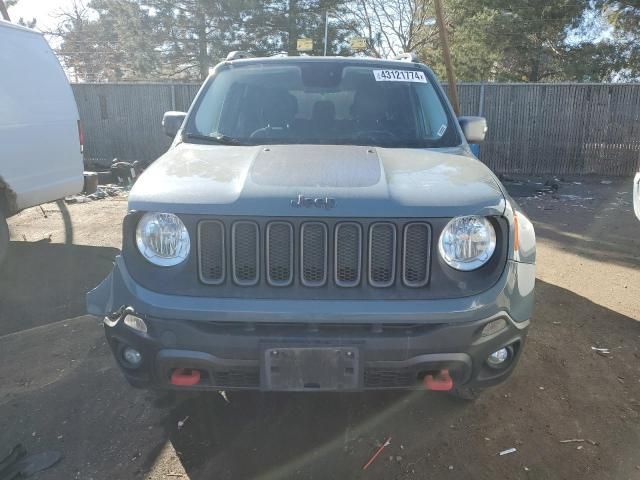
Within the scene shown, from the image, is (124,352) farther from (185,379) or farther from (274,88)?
(274,88)

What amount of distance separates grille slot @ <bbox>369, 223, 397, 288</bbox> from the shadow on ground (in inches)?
130

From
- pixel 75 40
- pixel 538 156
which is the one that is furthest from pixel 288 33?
pixel 75 40

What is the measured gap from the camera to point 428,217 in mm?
2320

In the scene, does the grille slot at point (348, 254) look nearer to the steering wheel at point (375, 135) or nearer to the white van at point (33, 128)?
the steering wheel at point (375, 135)

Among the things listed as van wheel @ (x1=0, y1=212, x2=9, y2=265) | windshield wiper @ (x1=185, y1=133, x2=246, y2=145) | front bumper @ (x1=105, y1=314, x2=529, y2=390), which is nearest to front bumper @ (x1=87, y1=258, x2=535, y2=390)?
front bumper @ (x1=105, y1=314, x2=529, y2=390)

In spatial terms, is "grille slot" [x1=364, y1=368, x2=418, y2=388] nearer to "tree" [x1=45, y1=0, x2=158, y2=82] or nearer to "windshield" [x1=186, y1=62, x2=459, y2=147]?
"windshield" [x1=186, y1=62, x2=459, y2=147]

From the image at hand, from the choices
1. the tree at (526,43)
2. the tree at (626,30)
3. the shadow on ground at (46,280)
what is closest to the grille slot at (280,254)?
the shadow on ground at (46,280)

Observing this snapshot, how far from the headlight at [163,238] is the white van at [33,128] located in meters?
3.81

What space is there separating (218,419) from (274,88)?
230cm

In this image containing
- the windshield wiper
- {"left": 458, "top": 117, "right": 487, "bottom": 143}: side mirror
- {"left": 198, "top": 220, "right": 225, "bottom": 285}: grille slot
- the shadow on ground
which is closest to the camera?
{"left": 198, "top": 220, "right": 225, "bottom": 285}: grille slot

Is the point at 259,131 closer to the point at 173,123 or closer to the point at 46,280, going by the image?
the point at 173,123

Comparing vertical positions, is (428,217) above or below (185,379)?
above

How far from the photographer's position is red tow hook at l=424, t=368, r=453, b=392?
2406mm

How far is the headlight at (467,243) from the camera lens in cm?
238
